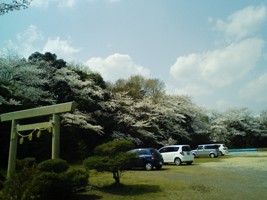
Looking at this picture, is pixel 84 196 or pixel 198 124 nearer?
pixel 84 196

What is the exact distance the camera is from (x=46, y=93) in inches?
1020

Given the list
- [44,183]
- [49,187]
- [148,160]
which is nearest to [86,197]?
[49,187]

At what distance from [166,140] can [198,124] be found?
10.4m

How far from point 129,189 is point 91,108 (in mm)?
19343

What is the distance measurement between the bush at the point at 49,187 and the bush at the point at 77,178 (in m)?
0.57

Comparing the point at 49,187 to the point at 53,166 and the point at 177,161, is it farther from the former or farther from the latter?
the point at 177,161

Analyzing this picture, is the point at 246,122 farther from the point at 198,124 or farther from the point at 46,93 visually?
the point at 46,93

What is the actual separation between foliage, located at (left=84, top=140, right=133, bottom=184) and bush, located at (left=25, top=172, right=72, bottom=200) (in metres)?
2.55

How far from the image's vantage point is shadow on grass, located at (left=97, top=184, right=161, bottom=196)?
11758mm

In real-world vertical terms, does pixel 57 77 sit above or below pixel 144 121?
above

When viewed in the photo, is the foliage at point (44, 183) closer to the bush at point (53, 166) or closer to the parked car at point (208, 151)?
the bush at point (53, 166)

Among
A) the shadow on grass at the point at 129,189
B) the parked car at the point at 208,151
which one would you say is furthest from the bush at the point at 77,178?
the parked car at the point at 208,151

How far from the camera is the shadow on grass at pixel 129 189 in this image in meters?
11.8

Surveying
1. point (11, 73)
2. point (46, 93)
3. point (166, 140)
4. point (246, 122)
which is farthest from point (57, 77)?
point (246, 122)
